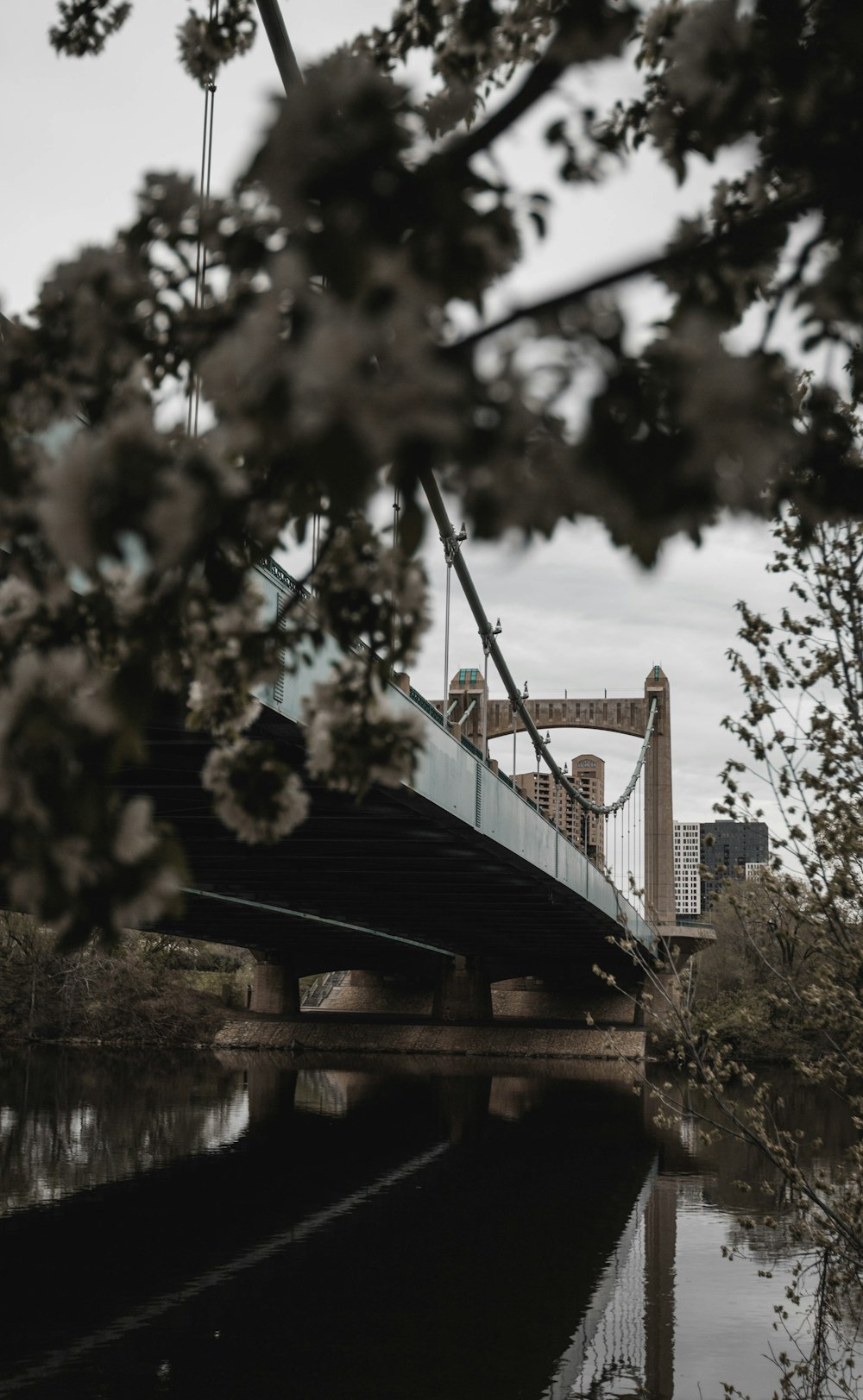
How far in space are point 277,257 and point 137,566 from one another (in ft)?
14.6

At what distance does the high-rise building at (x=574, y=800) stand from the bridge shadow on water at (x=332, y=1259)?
1374cm

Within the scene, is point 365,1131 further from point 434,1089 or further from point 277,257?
point 277,257

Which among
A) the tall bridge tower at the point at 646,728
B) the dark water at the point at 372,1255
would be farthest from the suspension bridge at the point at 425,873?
the tall bridge tower at the point at 646,728

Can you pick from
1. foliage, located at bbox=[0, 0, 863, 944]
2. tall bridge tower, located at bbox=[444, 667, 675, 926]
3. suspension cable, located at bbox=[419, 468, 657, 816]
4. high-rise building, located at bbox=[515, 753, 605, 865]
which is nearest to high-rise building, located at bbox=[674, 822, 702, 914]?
tall bridge tower, located at bbox=[444, 667, 675, 926]

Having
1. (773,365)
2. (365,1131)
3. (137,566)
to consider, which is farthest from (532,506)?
(365,1131)

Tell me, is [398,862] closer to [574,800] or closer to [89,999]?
[574,800]

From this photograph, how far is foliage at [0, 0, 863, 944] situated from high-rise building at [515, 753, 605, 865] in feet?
99.2

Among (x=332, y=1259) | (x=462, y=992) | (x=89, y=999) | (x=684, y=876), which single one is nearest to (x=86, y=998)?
(x=89, y=999)

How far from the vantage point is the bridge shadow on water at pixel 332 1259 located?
27.5 feet

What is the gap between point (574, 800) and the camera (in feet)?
114

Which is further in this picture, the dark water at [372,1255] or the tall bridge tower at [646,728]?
the tall bridge tower at [646,728]

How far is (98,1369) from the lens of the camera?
8.23m

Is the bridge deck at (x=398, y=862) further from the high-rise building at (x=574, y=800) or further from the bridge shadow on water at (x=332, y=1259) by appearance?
the high-rise building at (x=574, y=800)

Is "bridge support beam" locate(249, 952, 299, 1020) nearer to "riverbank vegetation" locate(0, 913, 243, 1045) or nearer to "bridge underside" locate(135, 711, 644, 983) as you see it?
"riverbank vegetation" locate(0, 913, 243, 1045)
